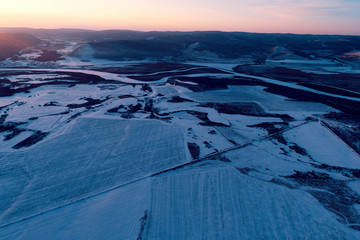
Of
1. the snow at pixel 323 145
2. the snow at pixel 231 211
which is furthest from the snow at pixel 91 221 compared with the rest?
the snow at pixel 323 145

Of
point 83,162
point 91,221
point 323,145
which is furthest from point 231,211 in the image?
point 323,145

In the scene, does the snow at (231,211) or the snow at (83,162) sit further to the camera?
the snow at (83,162)

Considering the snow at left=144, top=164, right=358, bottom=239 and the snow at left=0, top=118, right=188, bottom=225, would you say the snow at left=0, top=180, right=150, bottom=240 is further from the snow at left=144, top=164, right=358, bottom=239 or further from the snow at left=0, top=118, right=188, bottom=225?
the snow at left=144, top=164, right=358, bottom=239

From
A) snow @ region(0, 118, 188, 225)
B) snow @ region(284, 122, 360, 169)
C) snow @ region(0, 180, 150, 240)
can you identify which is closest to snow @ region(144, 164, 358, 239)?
snow @ region(0, 180, 150, 240)

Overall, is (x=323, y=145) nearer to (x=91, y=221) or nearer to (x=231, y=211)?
(x=231, y=211)

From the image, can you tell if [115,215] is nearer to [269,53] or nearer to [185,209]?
[185,209]

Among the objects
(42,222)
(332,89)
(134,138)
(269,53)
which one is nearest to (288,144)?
(134,138)

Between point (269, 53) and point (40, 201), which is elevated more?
point (269, 53)

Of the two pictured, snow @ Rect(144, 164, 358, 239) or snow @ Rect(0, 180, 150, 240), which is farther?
snow @ Rect(144, 164, 358, 239)

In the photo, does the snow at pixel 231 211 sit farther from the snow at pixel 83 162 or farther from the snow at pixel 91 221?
the snow at pixel 83 162

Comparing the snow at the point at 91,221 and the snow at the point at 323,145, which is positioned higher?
the snow at the point at 323,145

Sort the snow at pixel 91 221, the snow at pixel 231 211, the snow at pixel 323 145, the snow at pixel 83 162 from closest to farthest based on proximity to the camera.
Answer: the snow at pixel 91 221 → the snow at pixel 231 211 → the snow at pixel 83 162 → the snow at pixel 323 145
